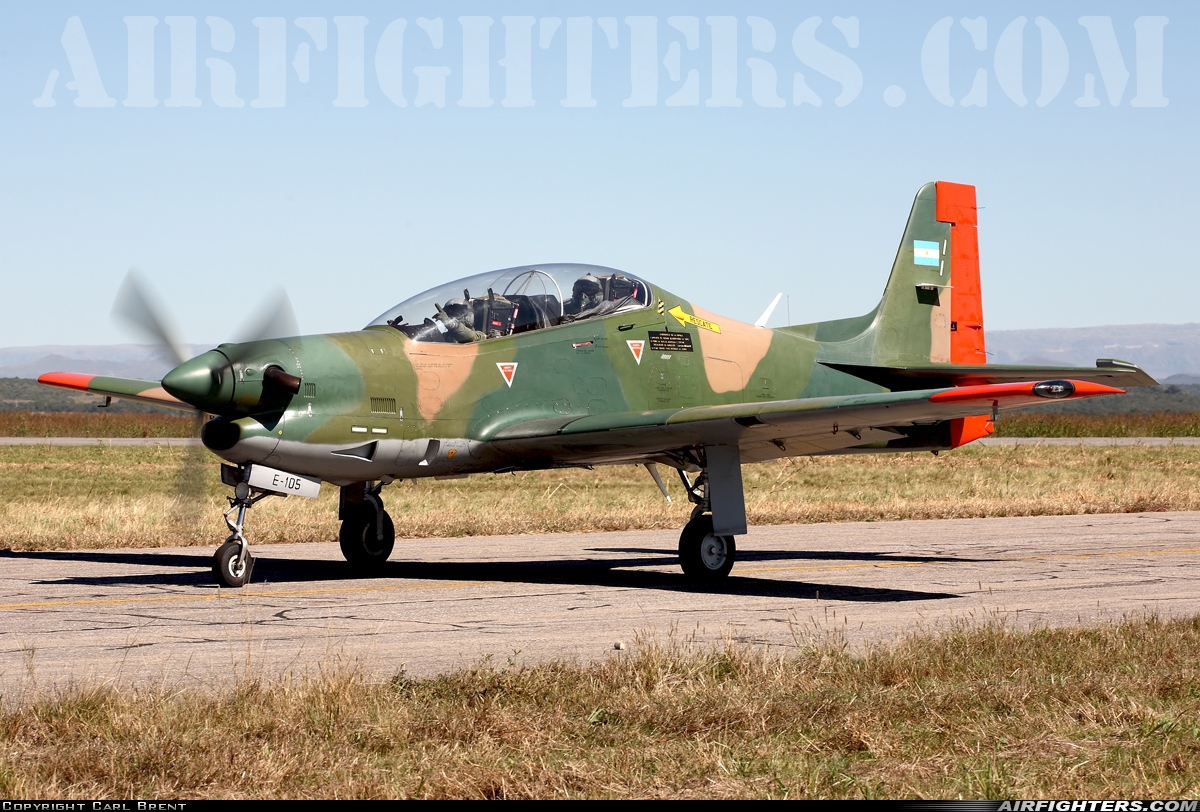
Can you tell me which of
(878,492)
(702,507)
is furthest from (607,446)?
(878,492)

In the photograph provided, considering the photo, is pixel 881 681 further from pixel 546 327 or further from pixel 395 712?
pixel 546 327

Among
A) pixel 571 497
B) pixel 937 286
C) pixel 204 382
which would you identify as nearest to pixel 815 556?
pixel 937 286

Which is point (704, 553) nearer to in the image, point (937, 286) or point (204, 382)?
point (204, 382)

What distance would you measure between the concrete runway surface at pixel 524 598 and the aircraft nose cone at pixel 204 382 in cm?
171

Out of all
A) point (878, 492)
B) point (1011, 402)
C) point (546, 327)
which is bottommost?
point (878, 492)

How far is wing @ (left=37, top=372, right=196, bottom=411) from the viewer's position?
15.2m

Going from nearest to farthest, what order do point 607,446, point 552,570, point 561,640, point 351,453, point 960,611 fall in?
point 561,640 < point 960,611 < point 351,453 < point 607,446 < point 552,570

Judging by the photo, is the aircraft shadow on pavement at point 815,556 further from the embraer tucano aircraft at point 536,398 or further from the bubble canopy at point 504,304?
the bubble canopy at point 504,304

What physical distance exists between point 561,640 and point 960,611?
3.70 metres

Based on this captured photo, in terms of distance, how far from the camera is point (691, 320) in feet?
49.5

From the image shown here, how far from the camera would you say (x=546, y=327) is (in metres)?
13.8

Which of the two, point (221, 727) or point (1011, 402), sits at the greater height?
point (1011, 402)

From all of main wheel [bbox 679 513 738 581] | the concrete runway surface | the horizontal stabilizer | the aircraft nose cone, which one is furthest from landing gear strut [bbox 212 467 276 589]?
the horizontal stabilizer

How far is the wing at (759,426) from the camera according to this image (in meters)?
11.8
